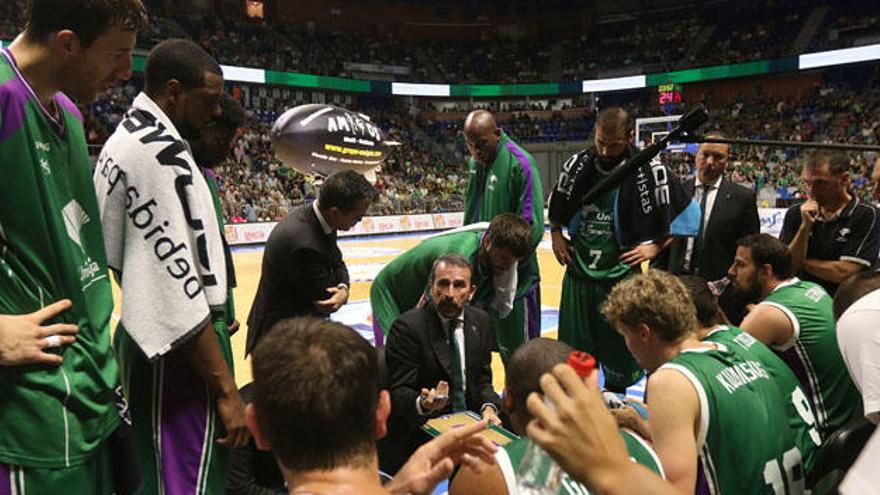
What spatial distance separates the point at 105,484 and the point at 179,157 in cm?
88

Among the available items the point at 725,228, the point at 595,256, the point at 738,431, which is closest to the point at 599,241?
the point at 595,256

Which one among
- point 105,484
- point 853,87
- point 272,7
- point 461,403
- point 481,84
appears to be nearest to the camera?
point 105,484

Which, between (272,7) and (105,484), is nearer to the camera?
(105,484)

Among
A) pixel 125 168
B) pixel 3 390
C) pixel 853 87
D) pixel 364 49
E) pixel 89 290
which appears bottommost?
pixel 3 390

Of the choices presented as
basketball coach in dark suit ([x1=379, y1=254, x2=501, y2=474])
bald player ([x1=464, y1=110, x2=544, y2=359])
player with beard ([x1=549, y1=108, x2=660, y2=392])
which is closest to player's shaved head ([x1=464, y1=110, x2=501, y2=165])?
bald player ([x1=464, y1=110, x2=544, y2=359])

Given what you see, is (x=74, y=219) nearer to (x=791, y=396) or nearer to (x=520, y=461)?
(x=520, y=461)

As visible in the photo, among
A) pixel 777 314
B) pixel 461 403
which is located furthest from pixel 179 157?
pixel 777 314

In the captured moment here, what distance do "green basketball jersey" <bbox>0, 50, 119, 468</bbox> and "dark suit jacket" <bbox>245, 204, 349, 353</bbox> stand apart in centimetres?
168

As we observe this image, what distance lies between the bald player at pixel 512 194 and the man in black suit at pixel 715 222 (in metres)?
0.96

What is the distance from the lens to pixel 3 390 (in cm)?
153

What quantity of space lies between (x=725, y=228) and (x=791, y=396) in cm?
239

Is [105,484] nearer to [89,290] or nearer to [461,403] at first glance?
[89,290]

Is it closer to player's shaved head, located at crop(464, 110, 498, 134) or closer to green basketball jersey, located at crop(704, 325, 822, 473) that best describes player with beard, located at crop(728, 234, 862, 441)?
green basketball jersey, located at crop(704, 325, 822, 473)

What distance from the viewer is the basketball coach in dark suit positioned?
3318 millimetres
